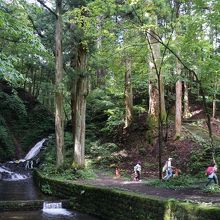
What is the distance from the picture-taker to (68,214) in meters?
14.6

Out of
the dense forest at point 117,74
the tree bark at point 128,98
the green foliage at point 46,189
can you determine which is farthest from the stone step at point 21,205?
the tree bark at point 128,98

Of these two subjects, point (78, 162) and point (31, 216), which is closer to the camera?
point (31, 216)

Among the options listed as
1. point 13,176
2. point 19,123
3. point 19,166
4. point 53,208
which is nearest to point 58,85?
point 53,208

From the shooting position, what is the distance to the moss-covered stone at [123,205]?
371 inches

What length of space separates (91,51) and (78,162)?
624 centimetres

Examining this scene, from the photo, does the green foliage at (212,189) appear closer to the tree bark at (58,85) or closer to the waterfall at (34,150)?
the tree bark at (58,85)

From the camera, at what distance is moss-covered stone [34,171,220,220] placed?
9.42 m

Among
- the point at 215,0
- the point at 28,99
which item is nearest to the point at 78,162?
the point at 215,0

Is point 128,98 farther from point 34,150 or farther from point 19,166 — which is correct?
point 34,150

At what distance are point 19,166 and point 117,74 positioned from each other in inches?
393

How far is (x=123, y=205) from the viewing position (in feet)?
41.2

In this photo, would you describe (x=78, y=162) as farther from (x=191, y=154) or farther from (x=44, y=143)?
(x=44, y=143)

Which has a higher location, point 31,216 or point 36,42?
point 36,42

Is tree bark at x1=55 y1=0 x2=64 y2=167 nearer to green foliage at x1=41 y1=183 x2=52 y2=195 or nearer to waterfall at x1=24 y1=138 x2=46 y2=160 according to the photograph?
green foliage at x1=41 y1=183 x2=52 y2=195
